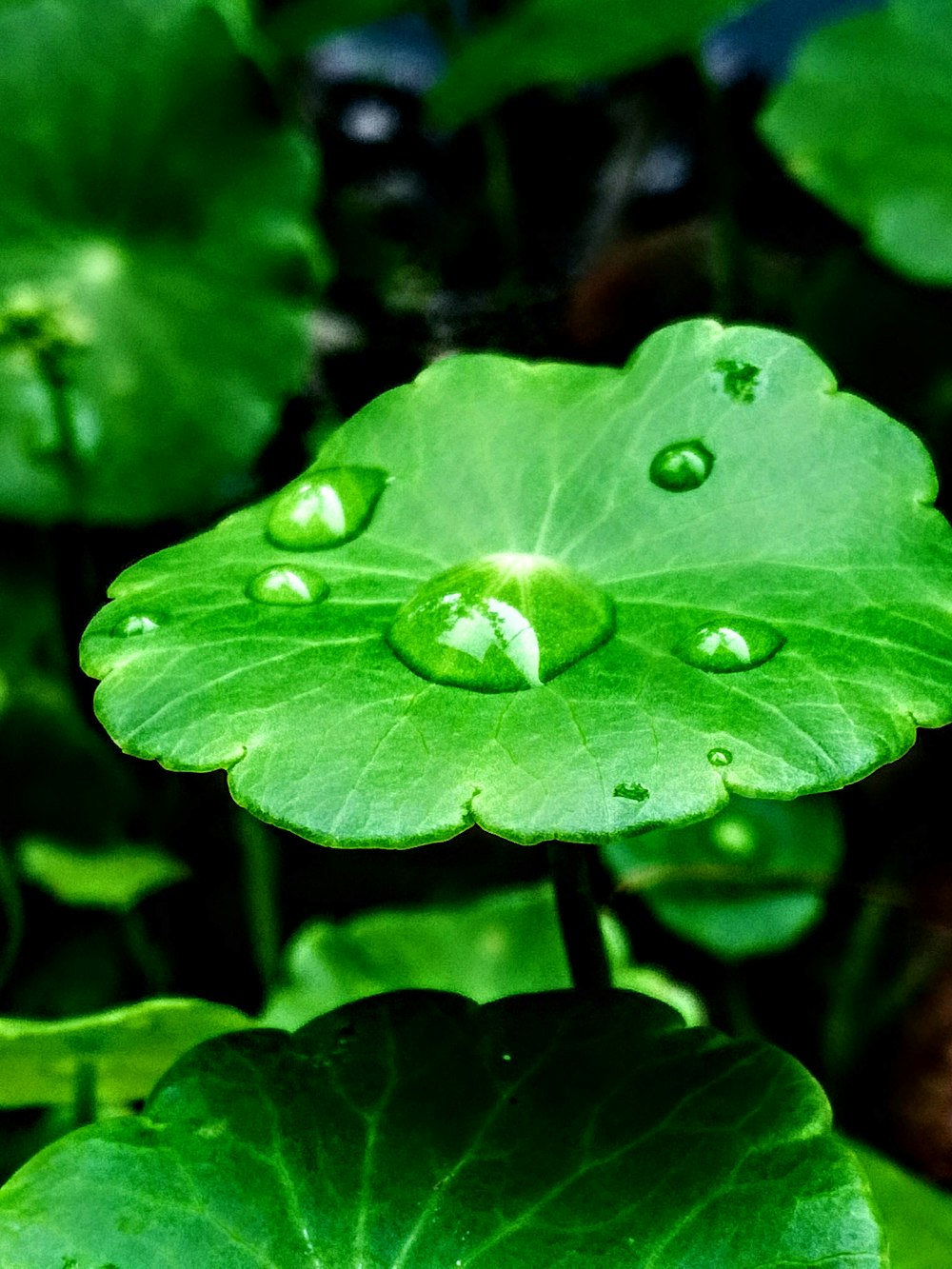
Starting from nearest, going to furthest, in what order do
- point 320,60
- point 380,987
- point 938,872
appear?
point 380,987, point 938,872, point 320,60

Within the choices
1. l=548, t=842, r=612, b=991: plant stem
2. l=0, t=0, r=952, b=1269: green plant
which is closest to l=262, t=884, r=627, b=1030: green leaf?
l=0, t=0, r=952, b=1269: green plant

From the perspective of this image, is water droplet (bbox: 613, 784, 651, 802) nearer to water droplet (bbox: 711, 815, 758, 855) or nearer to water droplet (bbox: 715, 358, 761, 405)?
water droplet (bbox: 715, 358, 761, 405)

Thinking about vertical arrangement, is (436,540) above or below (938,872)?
above

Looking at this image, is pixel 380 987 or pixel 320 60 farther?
pixel 320 60

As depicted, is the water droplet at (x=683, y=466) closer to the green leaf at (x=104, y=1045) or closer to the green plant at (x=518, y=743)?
the green plant at (x=518, y=743)

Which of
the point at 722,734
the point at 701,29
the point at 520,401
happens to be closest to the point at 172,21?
the point at 701,29

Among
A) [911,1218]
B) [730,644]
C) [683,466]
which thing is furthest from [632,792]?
[911,1218]

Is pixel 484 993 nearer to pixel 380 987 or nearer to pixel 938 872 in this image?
pixel 380 987
